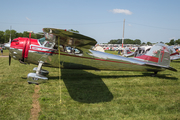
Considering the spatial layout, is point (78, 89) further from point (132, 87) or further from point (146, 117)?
point (146, 117)

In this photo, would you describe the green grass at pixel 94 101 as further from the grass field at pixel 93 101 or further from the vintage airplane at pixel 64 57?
the vintage airplane at pixel 64 57

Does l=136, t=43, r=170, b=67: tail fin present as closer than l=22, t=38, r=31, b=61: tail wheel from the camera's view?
No

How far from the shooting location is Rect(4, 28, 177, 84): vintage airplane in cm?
570

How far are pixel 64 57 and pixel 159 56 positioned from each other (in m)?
5.13

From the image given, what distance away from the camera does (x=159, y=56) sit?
24.3 feet

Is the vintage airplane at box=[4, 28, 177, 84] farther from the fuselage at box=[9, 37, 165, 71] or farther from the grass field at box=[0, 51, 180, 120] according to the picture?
the grass field at box=[0, 51, 180, 120]

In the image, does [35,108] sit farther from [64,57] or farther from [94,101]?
[64,57]

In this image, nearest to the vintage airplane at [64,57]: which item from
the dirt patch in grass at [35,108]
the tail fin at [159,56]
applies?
the tail fin at [159,56]

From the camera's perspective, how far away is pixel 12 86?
5484 mm

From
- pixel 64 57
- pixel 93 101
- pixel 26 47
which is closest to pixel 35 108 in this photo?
pixel 93 101

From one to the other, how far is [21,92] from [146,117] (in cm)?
424

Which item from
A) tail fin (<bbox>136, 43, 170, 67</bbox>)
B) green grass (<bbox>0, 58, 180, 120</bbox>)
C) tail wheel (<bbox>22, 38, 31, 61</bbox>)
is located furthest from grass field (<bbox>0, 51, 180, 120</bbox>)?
tail fin (<bbox>136, 43, 170, 67</bbox>)

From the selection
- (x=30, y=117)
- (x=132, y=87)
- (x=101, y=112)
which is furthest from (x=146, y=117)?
(x=30, y=117)

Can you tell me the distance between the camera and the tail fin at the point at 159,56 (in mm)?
7375
